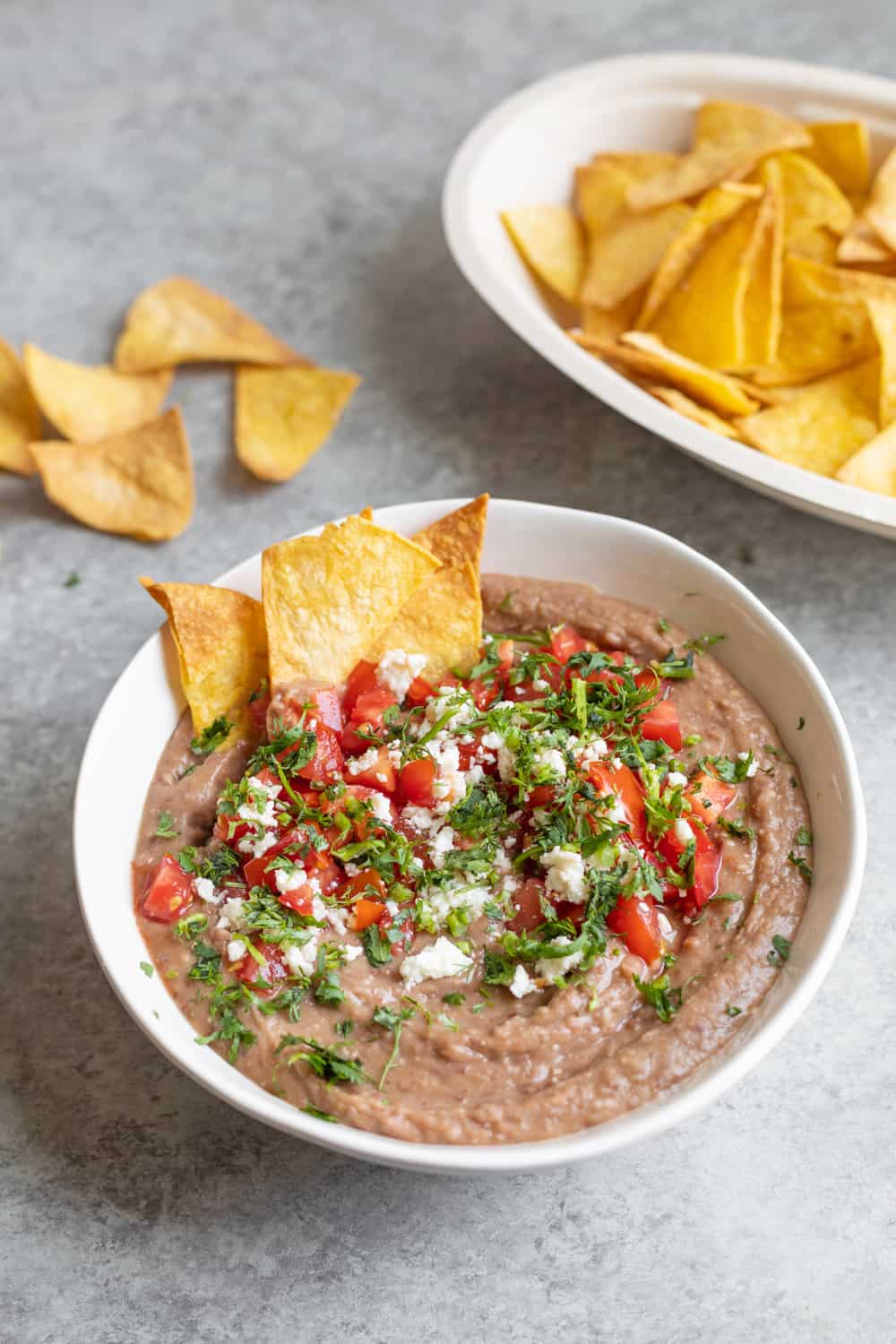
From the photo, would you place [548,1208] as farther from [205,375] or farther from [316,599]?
[205,375]

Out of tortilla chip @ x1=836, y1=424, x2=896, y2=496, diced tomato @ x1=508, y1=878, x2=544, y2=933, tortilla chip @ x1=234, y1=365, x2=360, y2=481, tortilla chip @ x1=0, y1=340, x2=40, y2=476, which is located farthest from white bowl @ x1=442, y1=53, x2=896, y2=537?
diced tomato @ x1=508, y1=878, x2=544, y2=933

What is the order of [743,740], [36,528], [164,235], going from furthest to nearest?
[164,235] < [36,528] < [743,740]

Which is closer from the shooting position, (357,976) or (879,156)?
(357,976)

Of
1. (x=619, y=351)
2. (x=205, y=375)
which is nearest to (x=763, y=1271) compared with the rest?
(x=619, y=351)

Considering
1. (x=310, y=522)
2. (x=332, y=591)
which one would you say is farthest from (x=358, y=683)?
(x=310, y=522)

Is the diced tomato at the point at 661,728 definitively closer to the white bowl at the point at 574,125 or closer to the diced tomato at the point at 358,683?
the diced tomato at the point at 358,683

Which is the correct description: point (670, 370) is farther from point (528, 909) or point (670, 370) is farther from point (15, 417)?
point (15, 417)

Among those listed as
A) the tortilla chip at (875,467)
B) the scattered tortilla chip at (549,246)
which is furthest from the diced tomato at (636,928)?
the scattered tortilla chip at (549,246)

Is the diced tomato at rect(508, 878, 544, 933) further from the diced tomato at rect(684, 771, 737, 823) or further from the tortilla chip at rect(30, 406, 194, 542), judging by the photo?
the tortilla chip at rect(30, 406, 194, 542)
